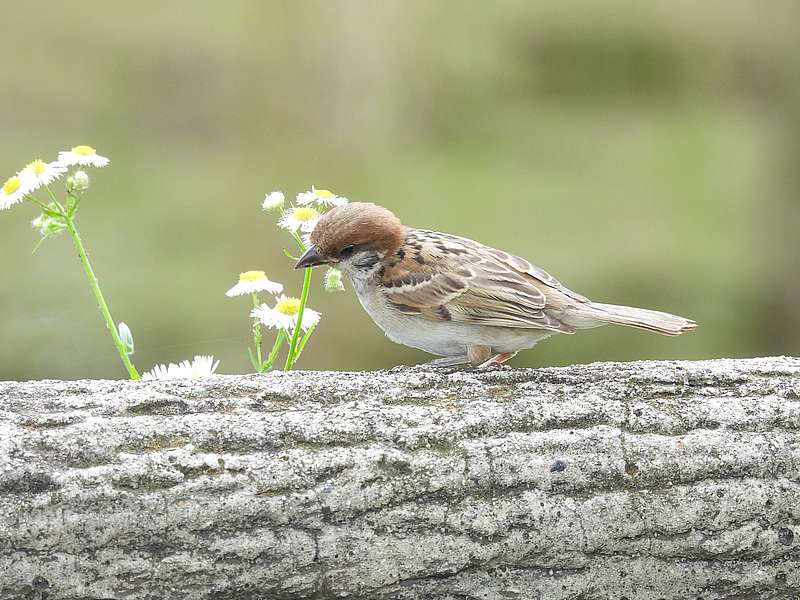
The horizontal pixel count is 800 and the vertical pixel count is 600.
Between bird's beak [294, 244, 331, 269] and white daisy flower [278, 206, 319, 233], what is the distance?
5 centimetres

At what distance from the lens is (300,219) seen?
2557 millimetres

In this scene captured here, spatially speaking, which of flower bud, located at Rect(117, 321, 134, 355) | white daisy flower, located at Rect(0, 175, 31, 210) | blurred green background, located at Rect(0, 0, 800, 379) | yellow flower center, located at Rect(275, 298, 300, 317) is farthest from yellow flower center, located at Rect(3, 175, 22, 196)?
blurred green background, located at Rect(0, 0, 800, 379)

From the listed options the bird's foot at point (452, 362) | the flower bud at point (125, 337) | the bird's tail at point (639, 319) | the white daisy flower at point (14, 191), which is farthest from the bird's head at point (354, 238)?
the white daisy flower at point (14, 191)

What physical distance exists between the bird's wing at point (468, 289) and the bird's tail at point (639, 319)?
7 cm

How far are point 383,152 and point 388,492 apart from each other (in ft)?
18.2

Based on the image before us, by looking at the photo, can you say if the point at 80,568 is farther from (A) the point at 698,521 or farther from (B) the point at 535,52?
(B) the point at 535,52

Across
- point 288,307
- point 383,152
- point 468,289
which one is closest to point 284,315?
point 288,307

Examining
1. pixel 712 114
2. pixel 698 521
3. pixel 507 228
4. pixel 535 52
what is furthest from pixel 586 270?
pixel 698 521

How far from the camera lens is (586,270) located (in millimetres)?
6781

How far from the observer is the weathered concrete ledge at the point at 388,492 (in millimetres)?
1953

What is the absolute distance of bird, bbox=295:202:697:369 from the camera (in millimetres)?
2564

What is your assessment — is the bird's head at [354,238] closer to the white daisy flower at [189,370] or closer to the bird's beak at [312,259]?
the bird's beak at [312,259]

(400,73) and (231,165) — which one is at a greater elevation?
(400,73)

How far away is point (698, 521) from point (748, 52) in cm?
630
